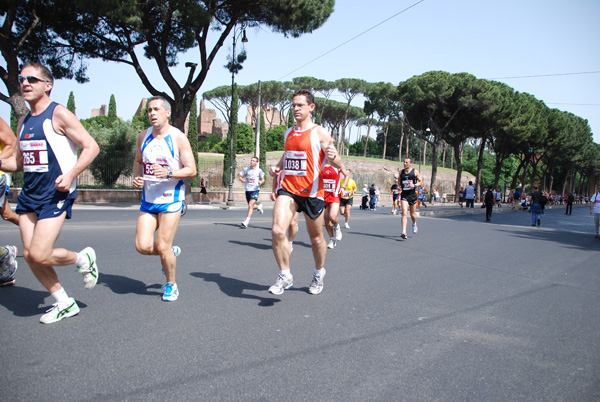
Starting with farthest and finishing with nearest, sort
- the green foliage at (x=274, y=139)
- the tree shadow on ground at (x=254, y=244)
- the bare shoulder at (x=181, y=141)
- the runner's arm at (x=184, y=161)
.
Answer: the green foliage at (x=274, y=139), the tree shadow on ground at (x=254, y=244), the bare shoulder at (x=181, y=141), the runner's arm at (x=184, y=161)

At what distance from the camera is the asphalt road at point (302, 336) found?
2584 millimetres

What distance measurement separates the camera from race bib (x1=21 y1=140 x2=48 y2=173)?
351cm

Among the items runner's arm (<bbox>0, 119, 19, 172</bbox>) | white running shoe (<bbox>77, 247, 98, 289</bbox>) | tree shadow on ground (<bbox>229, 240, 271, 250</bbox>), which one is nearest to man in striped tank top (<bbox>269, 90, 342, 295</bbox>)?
white running shoe (<bbox>77, 247, 98, 289</bbox>)

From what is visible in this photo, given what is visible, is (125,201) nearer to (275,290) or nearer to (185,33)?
(185,33)

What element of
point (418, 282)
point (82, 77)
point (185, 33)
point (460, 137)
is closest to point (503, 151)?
point (460, 137)

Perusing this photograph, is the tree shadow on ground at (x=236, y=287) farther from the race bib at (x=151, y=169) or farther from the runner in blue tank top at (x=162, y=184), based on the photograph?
the race bib at (x=151, y=169)

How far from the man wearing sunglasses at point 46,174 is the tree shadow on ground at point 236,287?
5.02ft

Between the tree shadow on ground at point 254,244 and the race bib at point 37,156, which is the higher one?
the race bib at point 37,156

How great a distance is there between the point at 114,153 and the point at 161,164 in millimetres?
19362

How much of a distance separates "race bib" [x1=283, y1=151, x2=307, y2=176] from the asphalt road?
127 cm

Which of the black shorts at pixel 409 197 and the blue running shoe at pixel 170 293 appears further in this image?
the black shorts at pixel 409 197

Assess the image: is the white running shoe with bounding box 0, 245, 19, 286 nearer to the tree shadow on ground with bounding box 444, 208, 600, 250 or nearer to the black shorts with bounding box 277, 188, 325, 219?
the black shorts with bounding box 277, 188, 325, 219

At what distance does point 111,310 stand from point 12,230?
253 inches

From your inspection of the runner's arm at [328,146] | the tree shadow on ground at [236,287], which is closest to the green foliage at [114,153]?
the tree shadow on ground at [236,287]
